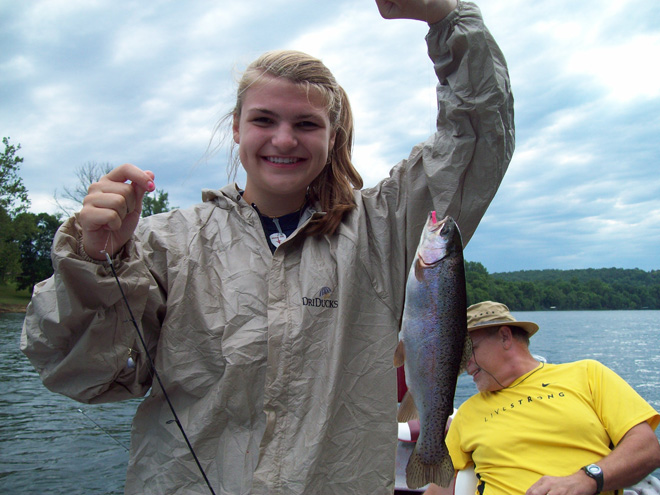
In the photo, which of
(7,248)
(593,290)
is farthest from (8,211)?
(593,290)

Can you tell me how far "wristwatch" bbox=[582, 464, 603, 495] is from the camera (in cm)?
331

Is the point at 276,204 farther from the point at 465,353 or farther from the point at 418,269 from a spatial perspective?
the point at 465,353

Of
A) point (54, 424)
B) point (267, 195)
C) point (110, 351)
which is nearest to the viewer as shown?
point (110, 351)

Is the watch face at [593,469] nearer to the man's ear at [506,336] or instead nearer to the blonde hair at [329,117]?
the man's ear at [506,336]

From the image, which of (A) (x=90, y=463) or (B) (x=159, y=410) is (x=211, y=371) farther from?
(A) (x=90, y=463)

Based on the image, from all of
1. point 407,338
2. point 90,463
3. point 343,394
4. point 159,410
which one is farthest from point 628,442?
point 90,463

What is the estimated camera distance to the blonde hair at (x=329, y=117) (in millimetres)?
2342

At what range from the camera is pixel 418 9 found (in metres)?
2.10

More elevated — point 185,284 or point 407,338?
point 185,284

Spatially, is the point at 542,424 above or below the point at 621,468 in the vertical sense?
above

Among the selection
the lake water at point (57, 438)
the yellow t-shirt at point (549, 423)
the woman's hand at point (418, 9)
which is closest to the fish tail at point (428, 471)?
the yellow t-shirt at point (549, 423)

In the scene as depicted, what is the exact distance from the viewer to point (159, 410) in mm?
2160

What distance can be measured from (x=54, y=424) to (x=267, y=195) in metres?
12.7

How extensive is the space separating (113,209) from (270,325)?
779mm
